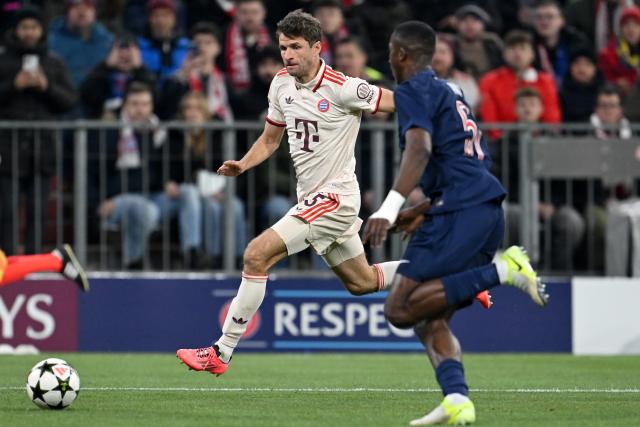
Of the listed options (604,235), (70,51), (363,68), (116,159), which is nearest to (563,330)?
(604,235)

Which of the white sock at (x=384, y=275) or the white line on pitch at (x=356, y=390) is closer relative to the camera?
the white line on pitch at (x=356, y=390)

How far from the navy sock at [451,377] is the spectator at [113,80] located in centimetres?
816

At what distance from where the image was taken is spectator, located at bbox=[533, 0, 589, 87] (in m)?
16.6

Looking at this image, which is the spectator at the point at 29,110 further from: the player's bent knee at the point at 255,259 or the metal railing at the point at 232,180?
Answer: the player's bent knee at the point at 255,259

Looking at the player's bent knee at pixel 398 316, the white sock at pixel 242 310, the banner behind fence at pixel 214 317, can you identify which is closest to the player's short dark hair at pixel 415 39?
the player's bent knee at pixel 398 316

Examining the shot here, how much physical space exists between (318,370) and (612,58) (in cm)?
674

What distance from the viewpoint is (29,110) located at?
14.5 m

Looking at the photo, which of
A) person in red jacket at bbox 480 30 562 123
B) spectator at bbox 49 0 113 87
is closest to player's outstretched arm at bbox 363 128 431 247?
person in red jacket at bbox 480 30 562 123

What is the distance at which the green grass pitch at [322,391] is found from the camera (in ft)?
26.8

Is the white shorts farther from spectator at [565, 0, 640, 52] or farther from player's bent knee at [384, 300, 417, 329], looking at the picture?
spectator at [565, 0, 640, 52]

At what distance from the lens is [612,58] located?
55.5 ft

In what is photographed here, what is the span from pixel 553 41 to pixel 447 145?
9.19m

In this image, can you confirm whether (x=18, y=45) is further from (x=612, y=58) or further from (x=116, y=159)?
(x=612, y=58)

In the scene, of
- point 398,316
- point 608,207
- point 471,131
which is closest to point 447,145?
point 471,131
